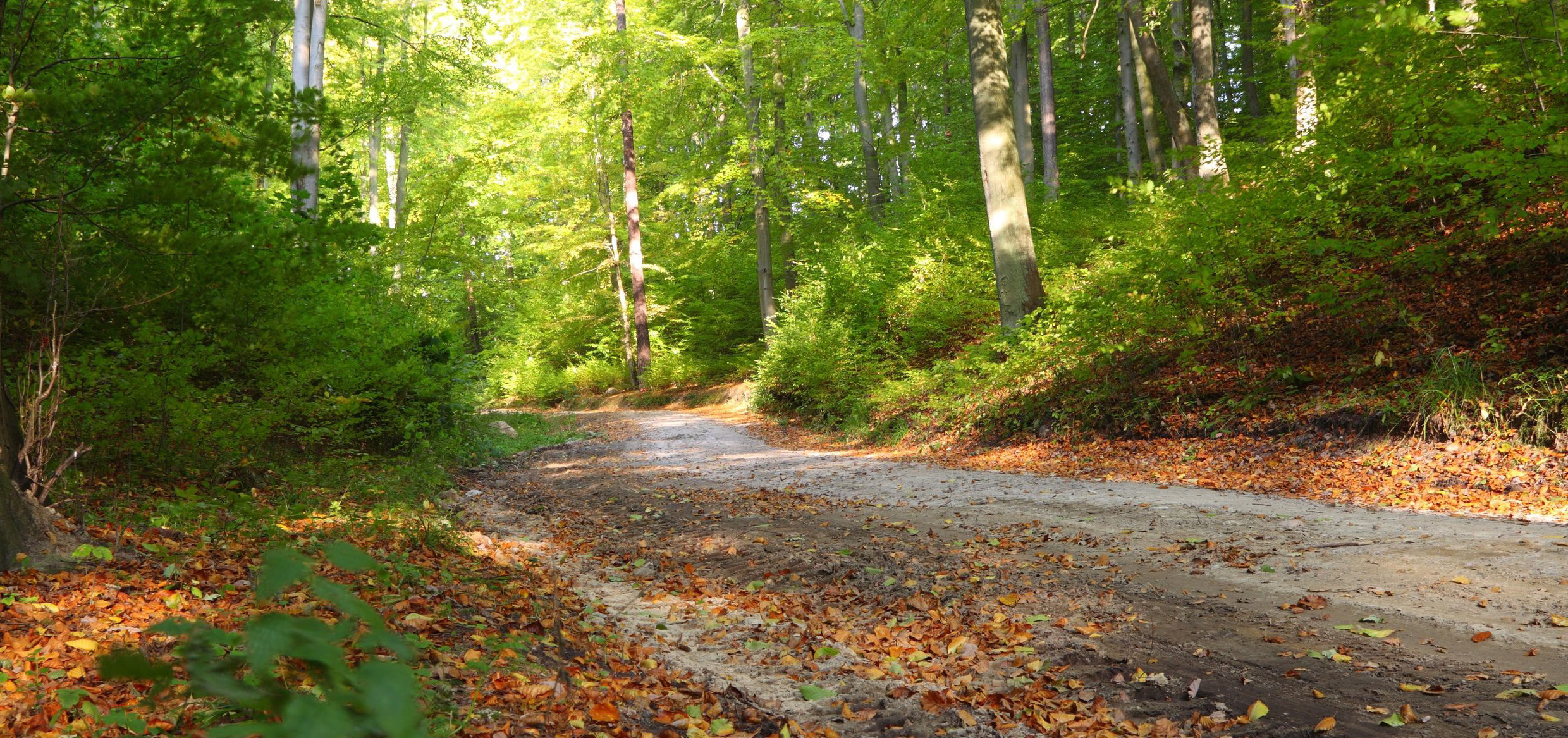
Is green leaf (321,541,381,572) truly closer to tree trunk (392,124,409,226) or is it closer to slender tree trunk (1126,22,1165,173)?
slender tree trunk (1126,22,1165,173)

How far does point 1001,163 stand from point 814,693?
9991 mm

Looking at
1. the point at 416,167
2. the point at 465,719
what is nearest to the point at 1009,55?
the point at 416,167

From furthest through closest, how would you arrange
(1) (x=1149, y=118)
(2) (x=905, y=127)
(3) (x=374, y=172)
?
1. (2) (x=905, y=127)
2. (3) (x=374, y=172)
3. (1) (x=1149, y=118)

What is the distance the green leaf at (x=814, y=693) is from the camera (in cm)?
365

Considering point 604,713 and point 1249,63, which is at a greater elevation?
point 1249,63

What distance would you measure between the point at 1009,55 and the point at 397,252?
13698 mm

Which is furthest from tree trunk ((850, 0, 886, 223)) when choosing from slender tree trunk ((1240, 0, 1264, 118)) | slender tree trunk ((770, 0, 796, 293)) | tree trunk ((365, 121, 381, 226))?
tree trunk ((365, 121, 381, 226))

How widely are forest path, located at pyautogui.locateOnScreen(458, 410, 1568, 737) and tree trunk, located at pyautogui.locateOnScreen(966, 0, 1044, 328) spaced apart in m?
4.85

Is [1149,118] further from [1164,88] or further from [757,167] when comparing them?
[757,167]

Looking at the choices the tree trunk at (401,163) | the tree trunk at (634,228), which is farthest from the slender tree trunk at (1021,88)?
the tree trunk at (401,163)

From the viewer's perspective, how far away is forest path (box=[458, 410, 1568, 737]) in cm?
335

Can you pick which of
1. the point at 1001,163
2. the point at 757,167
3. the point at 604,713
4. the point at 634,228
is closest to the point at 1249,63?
the point at 757,167

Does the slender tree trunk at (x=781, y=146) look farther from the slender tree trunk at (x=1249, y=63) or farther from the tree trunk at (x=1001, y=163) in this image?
the slender tree trunk at (x=1249, y=63)

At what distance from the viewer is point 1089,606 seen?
452 centimetres
